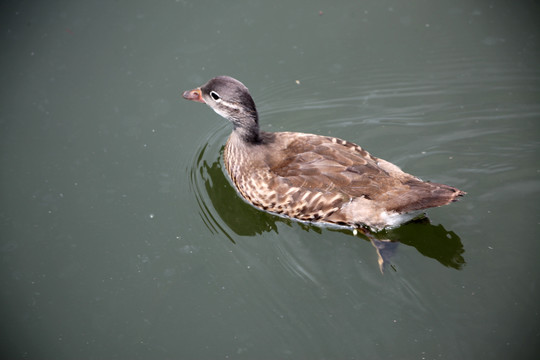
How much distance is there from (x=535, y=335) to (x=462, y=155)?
188 centimetres

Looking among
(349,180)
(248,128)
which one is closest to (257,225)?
(248,128)

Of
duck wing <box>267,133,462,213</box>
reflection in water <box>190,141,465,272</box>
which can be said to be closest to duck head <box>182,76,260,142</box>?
duck wing <box>267,133,462,213</box>

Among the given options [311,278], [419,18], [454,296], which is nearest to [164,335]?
[311,278]

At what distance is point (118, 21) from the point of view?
6.31 meters

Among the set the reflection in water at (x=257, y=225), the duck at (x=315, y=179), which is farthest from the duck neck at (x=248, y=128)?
the reflection in water at (x=257, y=225)

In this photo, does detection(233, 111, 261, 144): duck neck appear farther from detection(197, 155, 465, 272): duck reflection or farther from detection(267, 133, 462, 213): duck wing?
detection(197, 155, 465, 272): duck reflection

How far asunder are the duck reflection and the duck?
0.13 m

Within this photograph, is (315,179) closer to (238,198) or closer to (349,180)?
(349,180)

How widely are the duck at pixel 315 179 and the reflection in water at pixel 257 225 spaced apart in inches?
5.7

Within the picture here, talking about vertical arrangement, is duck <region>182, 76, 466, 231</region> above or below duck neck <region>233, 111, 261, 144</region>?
below

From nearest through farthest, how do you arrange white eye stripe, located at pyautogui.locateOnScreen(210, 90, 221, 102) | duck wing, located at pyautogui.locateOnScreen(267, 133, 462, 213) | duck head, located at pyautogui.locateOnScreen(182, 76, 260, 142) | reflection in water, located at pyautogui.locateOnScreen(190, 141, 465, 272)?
1. duck wing, located at pyautogui.locateOnScreen(267, 133, 462, 213)
2. duck head, located at pyautogui.locateOnScreen(182, 76, 260, 142)
3. white eye stripe, located at pyautogui.locateOnScreen(210, 90, 221, 102)
4. reflection in water, located at pyautogui.locateOnScreen(190, 141, 465, 272)

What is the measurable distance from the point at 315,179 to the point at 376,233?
2.78 feet

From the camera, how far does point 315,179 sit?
15.0 feet

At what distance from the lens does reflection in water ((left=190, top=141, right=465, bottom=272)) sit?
15.8 ft
